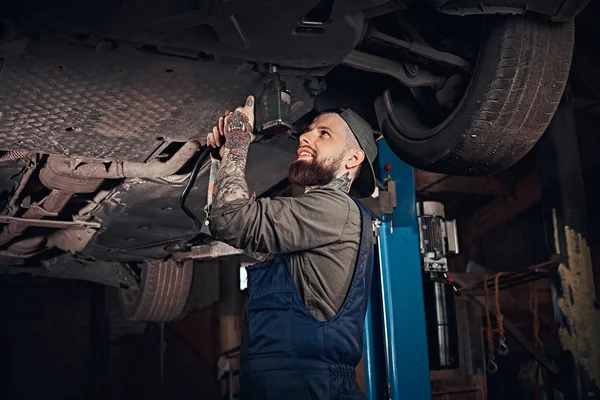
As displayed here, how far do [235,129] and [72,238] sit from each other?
6.31 feet

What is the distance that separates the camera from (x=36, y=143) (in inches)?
85.3

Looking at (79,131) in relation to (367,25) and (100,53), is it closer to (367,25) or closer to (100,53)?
(100,53)

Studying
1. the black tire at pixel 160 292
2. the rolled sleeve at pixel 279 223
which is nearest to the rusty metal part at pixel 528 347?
the black tire at pixel 160 292

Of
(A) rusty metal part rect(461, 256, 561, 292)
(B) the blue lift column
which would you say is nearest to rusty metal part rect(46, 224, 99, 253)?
(B) the blue lift column

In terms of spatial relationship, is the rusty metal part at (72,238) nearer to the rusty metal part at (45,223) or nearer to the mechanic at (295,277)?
the rusty metal part at (45,223)

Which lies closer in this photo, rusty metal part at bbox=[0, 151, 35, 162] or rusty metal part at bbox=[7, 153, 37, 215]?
rusty metal part at bbox=[0, 151, 35, 162]

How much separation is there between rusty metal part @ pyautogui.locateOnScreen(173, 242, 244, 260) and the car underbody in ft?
2.81

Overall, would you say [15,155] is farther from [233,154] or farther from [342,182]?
[342,182]

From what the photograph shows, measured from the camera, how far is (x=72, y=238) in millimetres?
3467

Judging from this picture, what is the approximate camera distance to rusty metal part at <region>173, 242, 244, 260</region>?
11.9 ft

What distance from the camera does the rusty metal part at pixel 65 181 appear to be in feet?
8.25

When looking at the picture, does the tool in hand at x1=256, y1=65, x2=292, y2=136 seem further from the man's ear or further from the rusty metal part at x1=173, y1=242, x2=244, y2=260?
the rusty metal part at x1=173, y1=242, x2=244, y2=260

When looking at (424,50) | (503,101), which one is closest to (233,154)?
(424,50)

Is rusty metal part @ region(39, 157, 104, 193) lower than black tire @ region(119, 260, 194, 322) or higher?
higher
